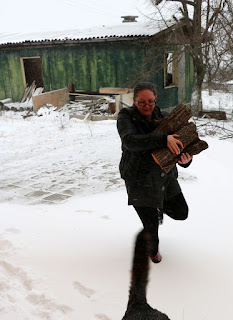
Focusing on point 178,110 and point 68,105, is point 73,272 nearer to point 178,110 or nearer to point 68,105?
point 178,110

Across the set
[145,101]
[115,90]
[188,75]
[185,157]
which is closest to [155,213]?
[185,157]

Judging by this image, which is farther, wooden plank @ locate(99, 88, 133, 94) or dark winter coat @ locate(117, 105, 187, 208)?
wooden plank @ locate(99, 88, 133, 94)

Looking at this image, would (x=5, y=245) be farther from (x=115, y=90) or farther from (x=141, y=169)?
(x=115, y=90)

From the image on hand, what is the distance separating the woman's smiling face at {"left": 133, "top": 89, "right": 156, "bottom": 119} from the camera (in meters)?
2.54

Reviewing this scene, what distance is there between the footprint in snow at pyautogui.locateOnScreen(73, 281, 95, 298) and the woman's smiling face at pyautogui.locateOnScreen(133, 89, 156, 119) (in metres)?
1.51

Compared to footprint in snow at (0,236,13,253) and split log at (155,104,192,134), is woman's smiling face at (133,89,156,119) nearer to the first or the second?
split log at (155,104,192,134)

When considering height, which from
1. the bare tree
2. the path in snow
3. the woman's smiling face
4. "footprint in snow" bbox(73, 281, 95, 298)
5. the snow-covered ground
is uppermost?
the bare tree

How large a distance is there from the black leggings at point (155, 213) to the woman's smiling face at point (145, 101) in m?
0.85

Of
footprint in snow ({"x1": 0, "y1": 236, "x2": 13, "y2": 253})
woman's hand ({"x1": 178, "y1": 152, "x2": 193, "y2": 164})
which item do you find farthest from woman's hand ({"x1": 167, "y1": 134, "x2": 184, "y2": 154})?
footprint in snow ({"x1": 0, "y1": 236, "x2": 13, "y2": 253})

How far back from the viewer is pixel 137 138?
2438 mm

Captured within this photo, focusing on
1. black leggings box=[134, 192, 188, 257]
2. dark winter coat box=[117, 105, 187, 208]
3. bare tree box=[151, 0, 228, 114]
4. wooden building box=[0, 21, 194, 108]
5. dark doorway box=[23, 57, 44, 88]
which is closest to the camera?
dark winter coat box=[117, 105, 187, 208]

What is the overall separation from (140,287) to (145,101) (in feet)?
5.01

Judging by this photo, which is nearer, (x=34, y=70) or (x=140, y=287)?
(x=140, y=287)

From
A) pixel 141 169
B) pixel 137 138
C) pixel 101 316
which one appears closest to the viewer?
pixel 101 316
